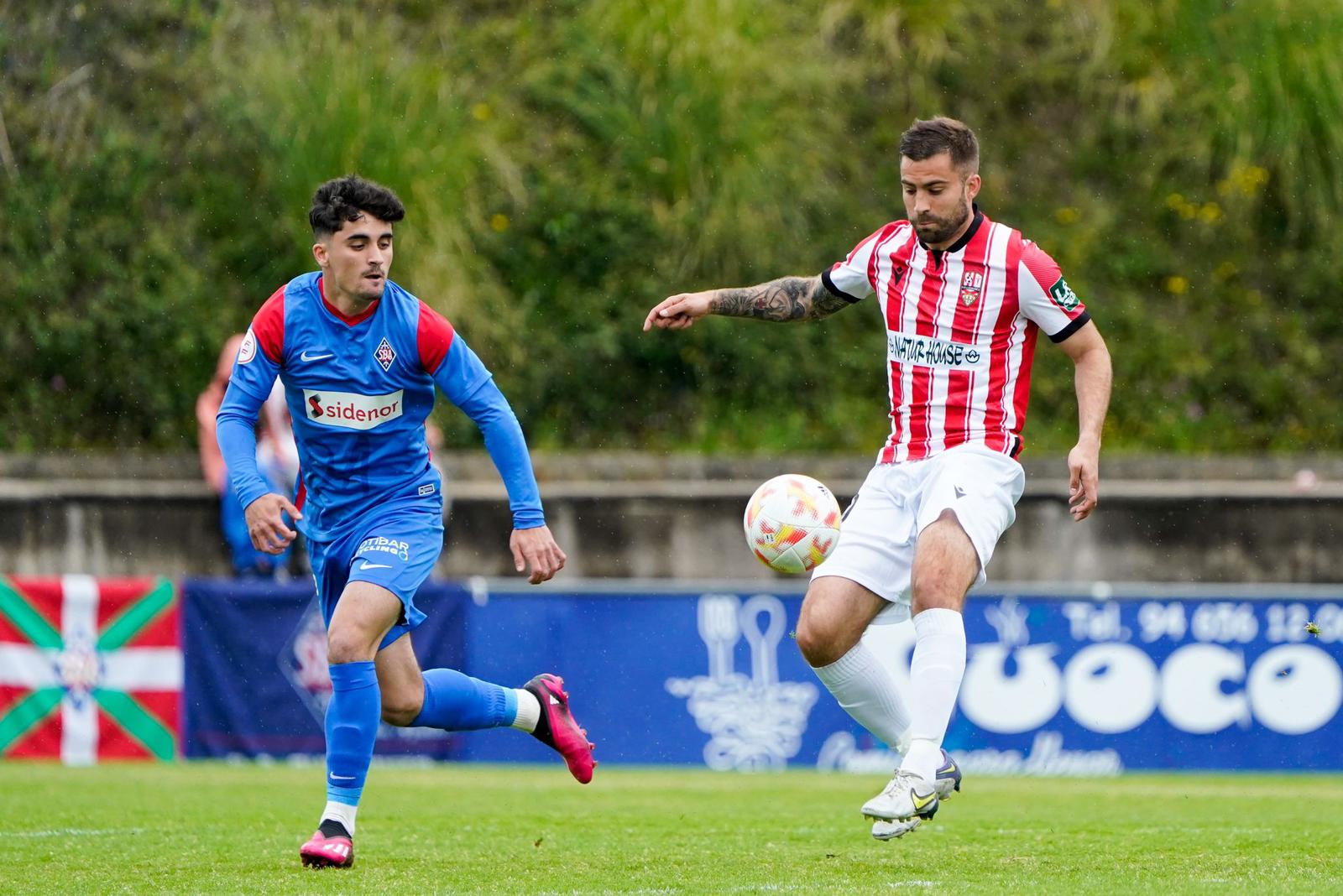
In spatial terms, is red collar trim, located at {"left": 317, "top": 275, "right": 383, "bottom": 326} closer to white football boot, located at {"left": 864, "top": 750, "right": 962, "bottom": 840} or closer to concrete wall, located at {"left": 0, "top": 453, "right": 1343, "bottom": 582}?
white football boot, located at {"left": 864, "top": 750, "right": 962, "bottom": 840}

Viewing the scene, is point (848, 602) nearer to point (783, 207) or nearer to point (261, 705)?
point (261, 705)

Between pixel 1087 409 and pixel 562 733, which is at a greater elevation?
pixel 1087 409

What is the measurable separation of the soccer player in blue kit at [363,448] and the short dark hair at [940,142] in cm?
165

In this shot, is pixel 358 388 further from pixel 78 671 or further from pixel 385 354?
pixel 78 671

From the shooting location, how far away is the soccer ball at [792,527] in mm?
6598

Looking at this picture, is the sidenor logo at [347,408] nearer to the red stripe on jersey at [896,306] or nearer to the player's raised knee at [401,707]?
the player's raised knee at [401,707]

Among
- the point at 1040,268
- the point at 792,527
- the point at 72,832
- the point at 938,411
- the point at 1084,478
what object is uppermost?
the point at 1040,268

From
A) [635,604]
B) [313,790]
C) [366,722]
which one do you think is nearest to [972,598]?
[635,604]

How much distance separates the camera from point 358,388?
6152mm

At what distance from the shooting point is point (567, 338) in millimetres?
14883

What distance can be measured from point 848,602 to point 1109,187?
10590 mm

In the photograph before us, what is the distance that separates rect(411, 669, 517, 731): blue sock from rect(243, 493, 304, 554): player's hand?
3.21 ft

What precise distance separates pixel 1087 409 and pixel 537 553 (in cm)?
194

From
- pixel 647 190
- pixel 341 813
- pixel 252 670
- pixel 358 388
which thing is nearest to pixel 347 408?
pixel 358 388
